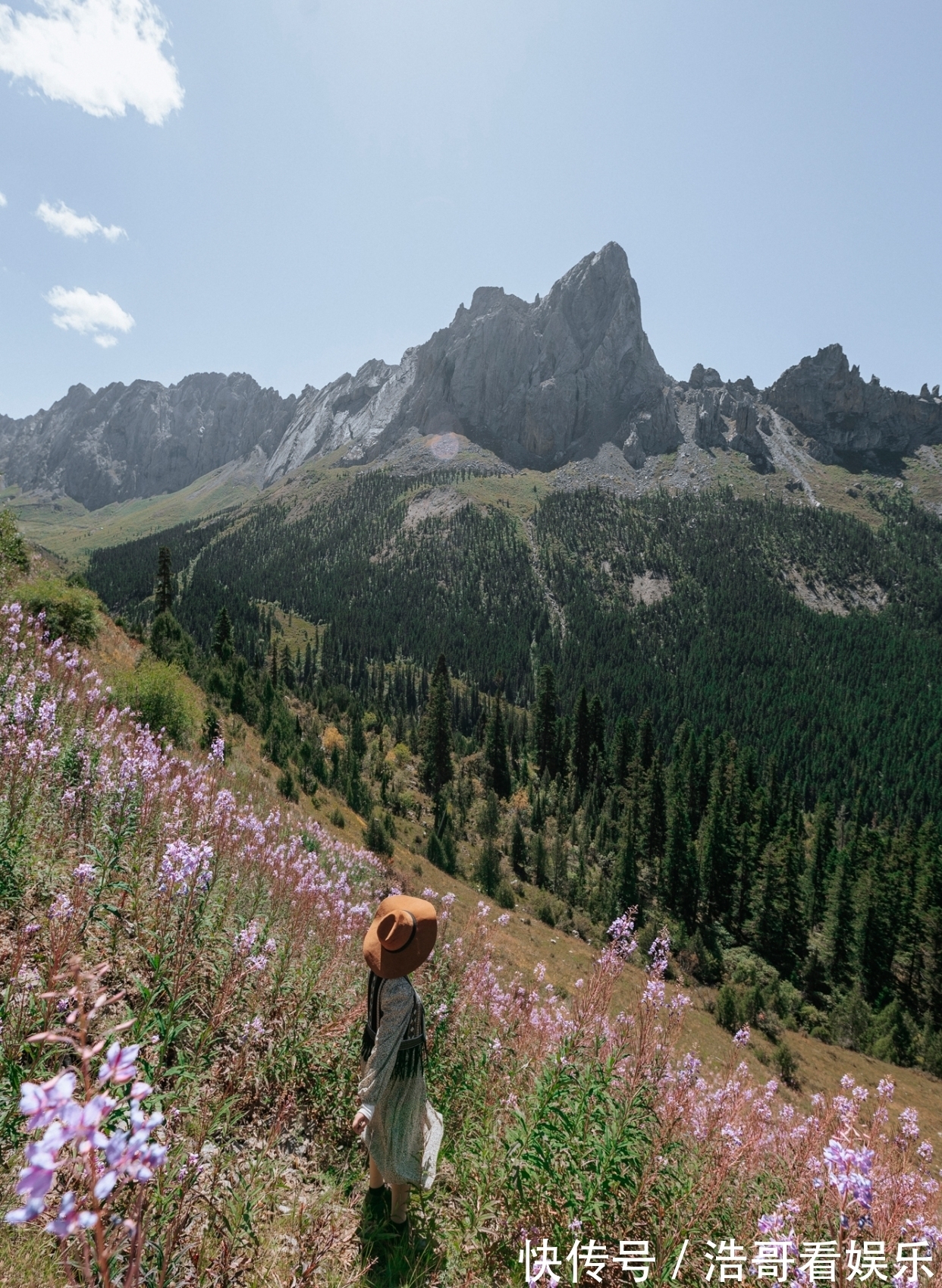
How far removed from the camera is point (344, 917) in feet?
24.3

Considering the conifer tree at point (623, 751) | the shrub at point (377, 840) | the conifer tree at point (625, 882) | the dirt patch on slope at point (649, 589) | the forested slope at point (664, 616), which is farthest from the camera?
the dirt patch on slope at point (649, 589)

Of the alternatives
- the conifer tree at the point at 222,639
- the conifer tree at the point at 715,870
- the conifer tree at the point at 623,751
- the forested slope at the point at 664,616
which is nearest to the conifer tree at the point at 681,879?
the conifer tree at the point at 715,870

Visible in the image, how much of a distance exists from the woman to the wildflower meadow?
0.39 m

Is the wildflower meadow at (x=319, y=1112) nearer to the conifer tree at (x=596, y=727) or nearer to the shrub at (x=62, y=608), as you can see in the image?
the shrub at (x=62, y=608)

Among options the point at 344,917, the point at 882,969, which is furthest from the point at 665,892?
the point at 344,917

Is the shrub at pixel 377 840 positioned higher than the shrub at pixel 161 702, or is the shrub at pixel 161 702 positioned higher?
the shrub at pixel 161 702

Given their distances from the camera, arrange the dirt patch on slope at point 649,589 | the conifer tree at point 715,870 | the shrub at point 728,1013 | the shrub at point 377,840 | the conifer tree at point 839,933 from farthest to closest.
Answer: the dirt patch on slope at point 649,589, the conifer tree at point 715,870, the conifer tree at point 839,933, the shrub at point 728,1013, the shrub at point 377,840

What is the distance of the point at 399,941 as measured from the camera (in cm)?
420

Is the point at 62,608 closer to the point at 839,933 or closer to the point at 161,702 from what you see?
the point at 161,702

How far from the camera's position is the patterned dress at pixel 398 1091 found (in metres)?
4.16

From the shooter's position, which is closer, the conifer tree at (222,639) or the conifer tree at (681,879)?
the conifer tree at (222,639)

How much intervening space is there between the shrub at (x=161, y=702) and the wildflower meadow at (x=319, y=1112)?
8641mm

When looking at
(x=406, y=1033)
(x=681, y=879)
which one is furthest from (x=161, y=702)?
(x=681, y=879)

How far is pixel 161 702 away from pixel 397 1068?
14.4m
